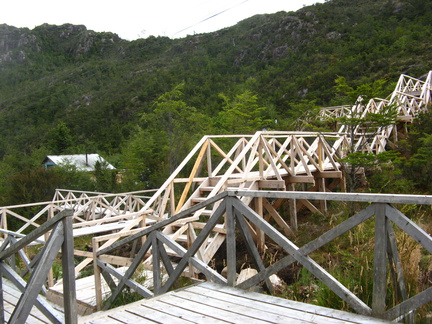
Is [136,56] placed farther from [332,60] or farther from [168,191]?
[168,191]

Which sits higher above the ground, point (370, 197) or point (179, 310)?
point (370, 197)

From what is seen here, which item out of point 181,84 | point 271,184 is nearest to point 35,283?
point 271,184

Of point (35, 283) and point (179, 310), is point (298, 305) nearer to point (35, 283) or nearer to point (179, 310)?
point (179, 310)

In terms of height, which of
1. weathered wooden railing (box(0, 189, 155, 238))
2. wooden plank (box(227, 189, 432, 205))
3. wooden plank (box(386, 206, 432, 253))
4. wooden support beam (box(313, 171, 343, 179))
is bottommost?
weathered wooden railing (box(0, 189, 155, 238))

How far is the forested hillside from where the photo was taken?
1809 centimetres

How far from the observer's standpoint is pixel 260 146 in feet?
24.5

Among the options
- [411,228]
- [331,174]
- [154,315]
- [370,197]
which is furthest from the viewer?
[331,174]

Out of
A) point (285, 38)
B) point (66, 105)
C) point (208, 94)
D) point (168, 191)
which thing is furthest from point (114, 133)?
point (168, 191)

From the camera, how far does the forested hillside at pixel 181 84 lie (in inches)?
712

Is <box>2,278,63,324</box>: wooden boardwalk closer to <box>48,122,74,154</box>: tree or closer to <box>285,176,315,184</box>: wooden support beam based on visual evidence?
<box>285,176,315,184</box>: wooden support beam

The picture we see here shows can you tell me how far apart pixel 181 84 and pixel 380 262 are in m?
17.1

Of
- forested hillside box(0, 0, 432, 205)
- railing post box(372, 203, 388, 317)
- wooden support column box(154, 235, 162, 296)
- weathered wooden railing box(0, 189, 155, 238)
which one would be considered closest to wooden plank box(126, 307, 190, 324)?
wooden support column box(154, 235, 162, 296)

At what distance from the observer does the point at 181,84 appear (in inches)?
736

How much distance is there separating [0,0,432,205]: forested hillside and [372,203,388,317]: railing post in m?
6.39
